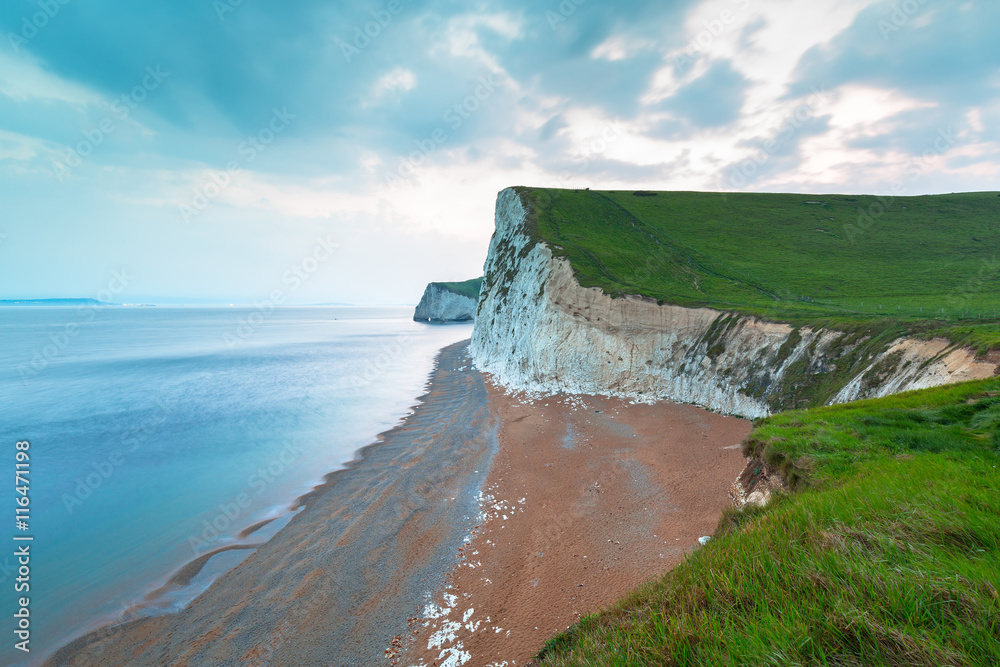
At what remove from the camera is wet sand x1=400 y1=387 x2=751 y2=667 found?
9484mm

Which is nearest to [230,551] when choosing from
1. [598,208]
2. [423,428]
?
[423,428]

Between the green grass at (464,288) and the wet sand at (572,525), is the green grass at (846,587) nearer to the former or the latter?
the wet sand at (572,525)

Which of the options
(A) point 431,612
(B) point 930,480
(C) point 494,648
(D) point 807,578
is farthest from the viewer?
(A) point 431,612

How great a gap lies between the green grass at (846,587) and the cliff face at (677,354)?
43.2ft

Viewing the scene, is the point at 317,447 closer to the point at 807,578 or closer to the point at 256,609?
the point at 256,609

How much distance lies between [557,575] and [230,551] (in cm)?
Result: 1143

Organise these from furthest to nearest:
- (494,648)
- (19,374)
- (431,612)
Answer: (19,374), (431,612), (494,648)

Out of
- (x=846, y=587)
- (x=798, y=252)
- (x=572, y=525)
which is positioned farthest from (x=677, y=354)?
(x=798, y=252)

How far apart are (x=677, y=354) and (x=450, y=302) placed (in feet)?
430

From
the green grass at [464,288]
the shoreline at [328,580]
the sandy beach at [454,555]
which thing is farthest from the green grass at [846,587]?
the green grass at [464,288]

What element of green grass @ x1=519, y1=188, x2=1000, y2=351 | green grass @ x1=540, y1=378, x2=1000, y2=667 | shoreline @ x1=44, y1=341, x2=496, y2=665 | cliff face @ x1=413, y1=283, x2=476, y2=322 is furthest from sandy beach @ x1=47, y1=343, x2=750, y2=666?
cliff face @ x1=413, y1=283, x2=476, y2=322

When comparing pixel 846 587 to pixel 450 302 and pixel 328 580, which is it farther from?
pixel 450 302

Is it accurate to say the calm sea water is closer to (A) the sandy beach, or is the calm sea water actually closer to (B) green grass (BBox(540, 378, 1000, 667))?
(A) the sandy beach

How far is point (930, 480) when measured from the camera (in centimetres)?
507
